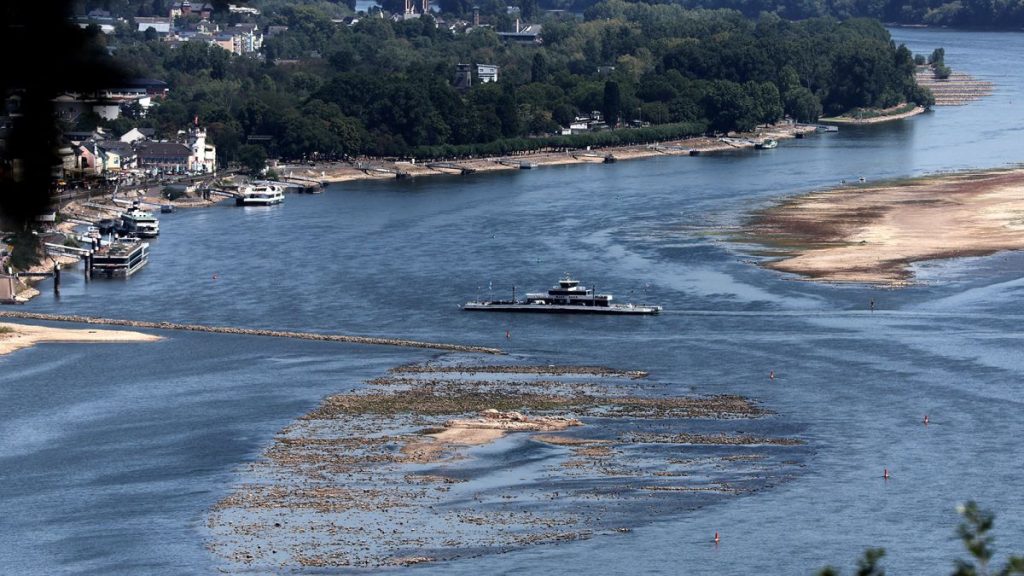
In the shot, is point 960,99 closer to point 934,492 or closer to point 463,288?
point 463,288

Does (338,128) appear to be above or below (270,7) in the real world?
below

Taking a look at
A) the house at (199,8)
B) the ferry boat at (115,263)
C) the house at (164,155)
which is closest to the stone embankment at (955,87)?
the house at (164,155)

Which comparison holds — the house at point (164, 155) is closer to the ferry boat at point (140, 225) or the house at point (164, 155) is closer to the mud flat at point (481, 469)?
the ferry boat at point (140, 225)

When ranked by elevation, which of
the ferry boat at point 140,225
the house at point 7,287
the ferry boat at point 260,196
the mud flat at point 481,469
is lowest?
the mud flat at point 481,469

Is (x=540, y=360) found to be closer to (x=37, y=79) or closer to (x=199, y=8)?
(x=199, y=8)

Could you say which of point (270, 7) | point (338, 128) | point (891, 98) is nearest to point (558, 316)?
point (338, 128)

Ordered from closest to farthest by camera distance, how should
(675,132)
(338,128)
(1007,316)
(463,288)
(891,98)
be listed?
(1007,316) < (463,288) < (338,128) < (675,132) < (891,98)
